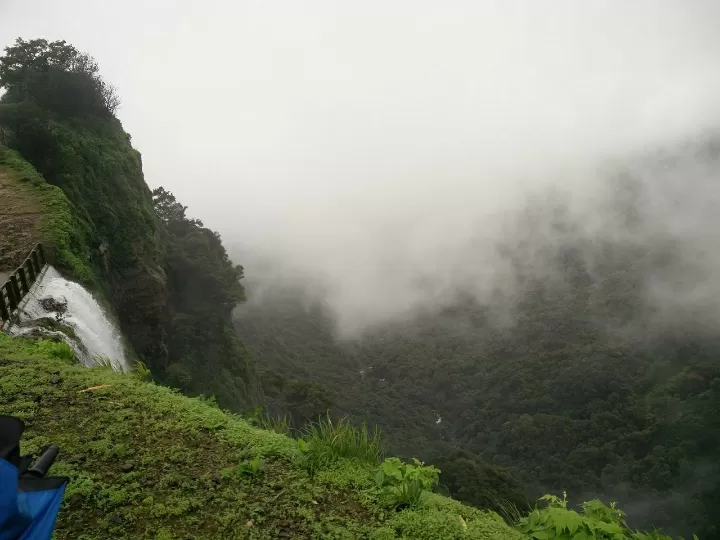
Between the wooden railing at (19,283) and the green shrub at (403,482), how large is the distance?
945cm

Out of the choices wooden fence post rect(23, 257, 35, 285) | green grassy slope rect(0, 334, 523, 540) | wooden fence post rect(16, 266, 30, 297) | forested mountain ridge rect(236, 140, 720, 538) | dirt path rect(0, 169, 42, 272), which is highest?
forested mountain ridge rect(236, 140, 720, 538)

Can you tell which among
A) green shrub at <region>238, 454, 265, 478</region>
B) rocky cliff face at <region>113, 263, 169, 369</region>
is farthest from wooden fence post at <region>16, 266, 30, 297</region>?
green shrub at <region>238, 454, 265, 478</region>

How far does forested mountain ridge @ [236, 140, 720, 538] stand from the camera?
67625 millimetres

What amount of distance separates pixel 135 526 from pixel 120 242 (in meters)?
21.3

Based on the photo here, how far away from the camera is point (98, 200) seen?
73.4 feet

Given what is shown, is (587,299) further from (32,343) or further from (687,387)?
(32,343)

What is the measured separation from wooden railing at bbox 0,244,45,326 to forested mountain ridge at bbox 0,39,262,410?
110 centimetres

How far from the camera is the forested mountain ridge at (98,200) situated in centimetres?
1916

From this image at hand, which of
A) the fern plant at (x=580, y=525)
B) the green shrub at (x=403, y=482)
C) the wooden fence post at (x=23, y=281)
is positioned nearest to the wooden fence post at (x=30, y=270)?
the wooden fence post at (x=23, y=281)

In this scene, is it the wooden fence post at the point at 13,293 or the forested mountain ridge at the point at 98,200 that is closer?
the wooden fence post at the point at 13,293

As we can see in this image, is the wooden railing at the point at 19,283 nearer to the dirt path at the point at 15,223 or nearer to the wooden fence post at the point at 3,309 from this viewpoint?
the wooden fence post at the point at 3,309

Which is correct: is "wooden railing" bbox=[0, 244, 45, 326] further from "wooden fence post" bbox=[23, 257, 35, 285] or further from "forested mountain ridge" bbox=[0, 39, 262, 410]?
"forested mountain ridge" bbox=[0, 39, 262, 410]

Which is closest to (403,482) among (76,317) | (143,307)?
(76,317)

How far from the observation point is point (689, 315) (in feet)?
392
